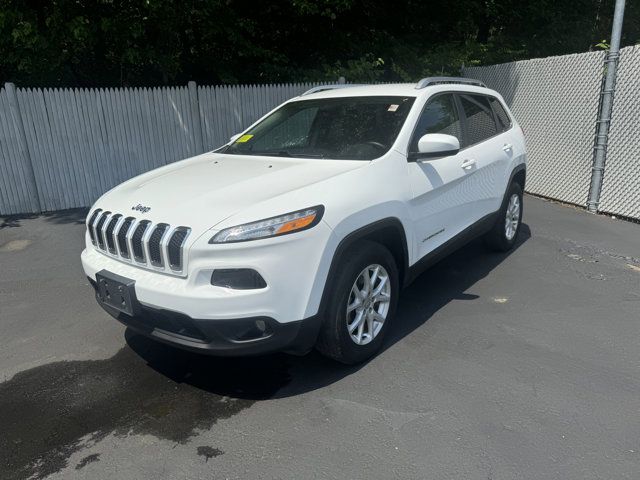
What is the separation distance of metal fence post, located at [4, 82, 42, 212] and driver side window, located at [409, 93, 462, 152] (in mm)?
6255

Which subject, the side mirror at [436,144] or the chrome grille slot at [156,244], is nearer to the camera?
the chrome grille slot at [156,244]

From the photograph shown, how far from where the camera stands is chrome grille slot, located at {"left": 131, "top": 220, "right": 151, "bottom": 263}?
287 cm

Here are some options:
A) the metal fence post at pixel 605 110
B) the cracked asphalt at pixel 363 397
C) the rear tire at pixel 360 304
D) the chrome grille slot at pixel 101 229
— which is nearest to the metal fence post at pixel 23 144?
the cracked asphalt at pixel 363 397

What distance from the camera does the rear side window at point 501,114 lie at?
5230 millimetres

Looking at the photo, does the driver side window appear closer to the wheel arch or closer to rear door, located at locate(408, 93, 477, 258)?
→ rear door, located at locate(408, 93, 477, 258)

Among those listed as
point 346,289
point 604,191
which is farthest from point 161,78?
point 346,289

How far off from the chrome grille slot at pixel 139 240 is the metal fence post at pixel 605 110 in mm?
6460

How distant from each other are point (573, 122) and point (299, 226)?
6445 mm

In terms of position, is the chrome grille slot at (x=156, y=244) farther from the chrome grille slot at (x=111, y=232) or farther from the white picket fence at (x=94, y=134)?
the white picket fence at (x=94, y=134)

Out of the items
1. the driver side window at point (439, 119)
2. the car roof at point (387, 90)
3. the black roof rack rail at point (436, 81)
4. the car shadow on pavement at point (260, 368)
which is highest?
the black roof rack rail at point (436, 81)

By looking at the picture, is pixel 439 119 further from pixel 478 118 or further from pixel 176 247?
pixel 176 247

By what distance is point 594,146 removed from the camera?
23.3ft

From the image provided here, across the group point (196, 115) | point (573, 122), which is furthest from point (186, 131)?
point (573, 122)

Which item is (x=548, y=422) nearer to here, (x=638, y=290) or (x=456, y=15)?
(x=638, y=290)
